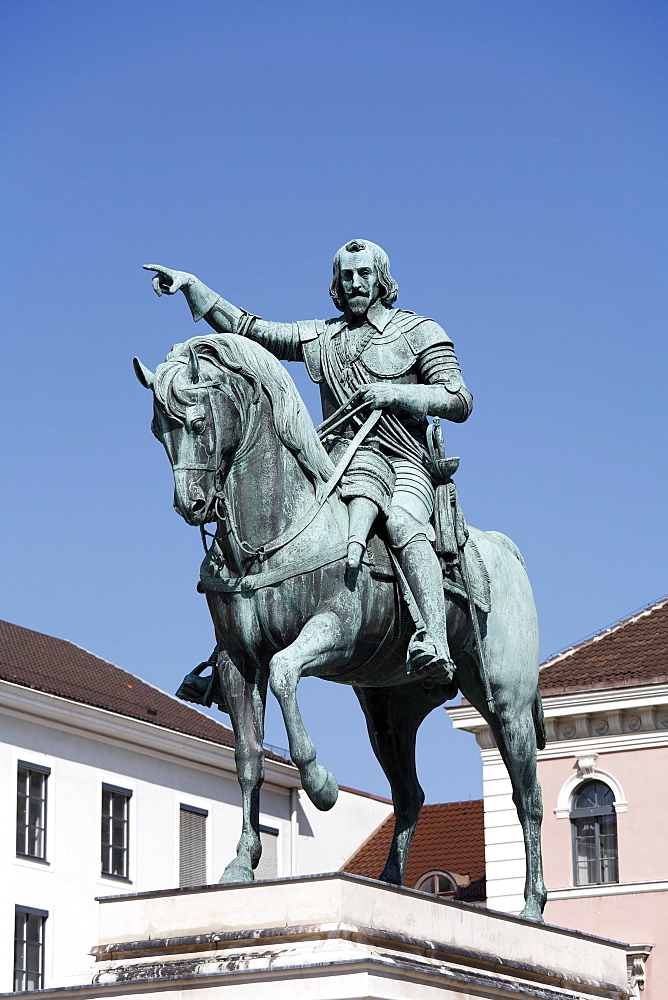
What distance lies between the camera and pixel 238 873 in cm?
1153

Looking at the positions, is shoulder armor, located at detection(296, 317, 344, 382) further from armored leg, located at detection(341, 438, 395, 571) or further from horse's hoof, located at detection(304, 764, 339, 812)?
horse's hoof, located at detection(304, 764, 339, 812)

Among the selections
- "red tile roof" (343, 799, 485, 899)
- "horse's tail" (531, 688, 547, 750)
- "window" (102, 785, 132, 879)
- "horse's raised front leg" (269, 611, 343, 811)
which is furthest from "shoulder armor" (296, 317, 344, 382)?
"window" (102, 785, 132, 879)

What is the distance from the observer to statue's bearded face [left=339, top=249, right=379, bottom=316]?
42.5ft

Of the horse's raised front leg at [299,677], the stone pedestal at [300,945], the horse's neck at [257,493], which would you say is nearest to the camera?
the stone pedestal at [300,945]

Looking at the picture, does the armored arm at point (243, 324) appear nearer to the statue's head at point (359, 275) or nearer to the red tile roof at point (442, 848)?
the statue's head at point (359, 275)

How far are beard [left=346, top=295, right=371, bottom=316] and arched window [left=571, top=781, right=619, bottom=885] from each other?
22.8m

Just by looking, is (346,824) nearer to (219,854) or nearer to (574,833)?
(219,854)

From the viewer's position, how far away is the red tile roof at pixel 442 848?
38.6m

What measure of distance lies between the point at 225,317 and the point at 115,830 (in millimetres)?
30775

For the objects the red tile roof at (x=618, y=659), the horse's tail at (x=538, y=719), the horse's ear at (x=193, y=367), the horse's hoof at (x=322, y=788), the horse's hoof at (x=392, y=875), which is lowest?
the horse's hoof at (x=392, y=875)

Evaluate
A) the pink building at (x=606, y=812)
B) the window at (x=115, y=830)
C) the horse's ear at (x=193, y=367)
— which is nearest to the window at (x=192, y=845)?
the window at (x=115, y=830)

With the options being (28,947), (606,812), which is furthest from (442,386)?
(28,947)

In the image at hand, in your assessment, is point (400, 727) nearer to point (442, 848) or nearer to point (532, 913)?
point (532, 913)

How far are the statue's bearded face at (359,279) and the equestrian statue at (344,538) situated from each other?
11 mm
